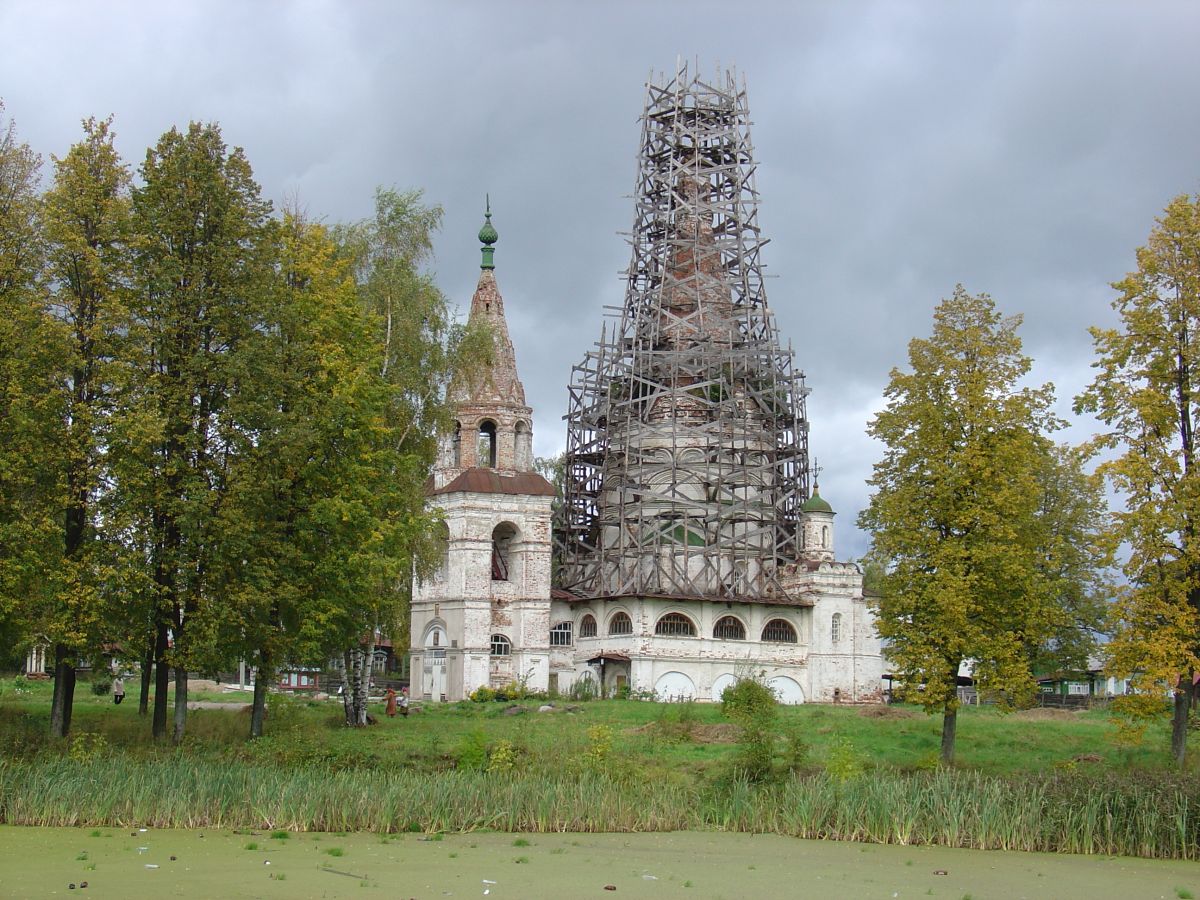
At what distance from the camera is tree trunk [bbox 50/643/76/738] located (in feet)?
91.6

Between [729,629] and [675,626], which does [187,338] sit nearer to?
[675,626]

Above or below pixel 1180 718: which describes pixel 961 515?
above

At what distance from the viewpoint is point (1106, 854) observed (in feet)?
69.0

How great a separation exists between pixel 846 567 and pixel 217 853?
4083cm

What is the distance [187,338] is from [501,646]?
25.5 m

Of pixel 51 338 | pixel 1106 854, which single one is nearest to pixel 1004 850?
pixel 1106 854

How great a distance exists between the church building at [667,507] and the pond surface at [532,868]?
100 ft

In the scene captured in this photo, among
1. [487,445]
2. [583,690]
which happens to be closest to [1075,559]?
[583,690]

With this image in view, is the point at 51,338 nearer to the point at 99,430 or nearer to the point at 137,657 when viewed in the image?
the point at 99,430

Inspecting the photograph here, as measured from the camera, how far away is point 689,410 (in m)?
58.1

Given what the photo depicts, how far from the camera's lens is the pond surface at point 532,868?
16.4 meters

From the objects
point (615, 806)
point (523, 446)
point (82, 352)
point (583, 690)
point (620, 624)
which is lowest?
point (615, 806)

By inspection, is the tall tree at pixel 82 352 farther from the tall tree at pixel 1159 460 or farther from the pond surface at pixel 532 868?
the tall tree at pixel 1159 460

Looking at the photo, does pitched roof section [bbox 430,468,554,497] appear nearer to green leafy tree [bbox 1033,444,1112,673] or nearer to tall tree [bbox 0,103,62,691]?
green leafy tree [bbox 1033,444,1112,673]
